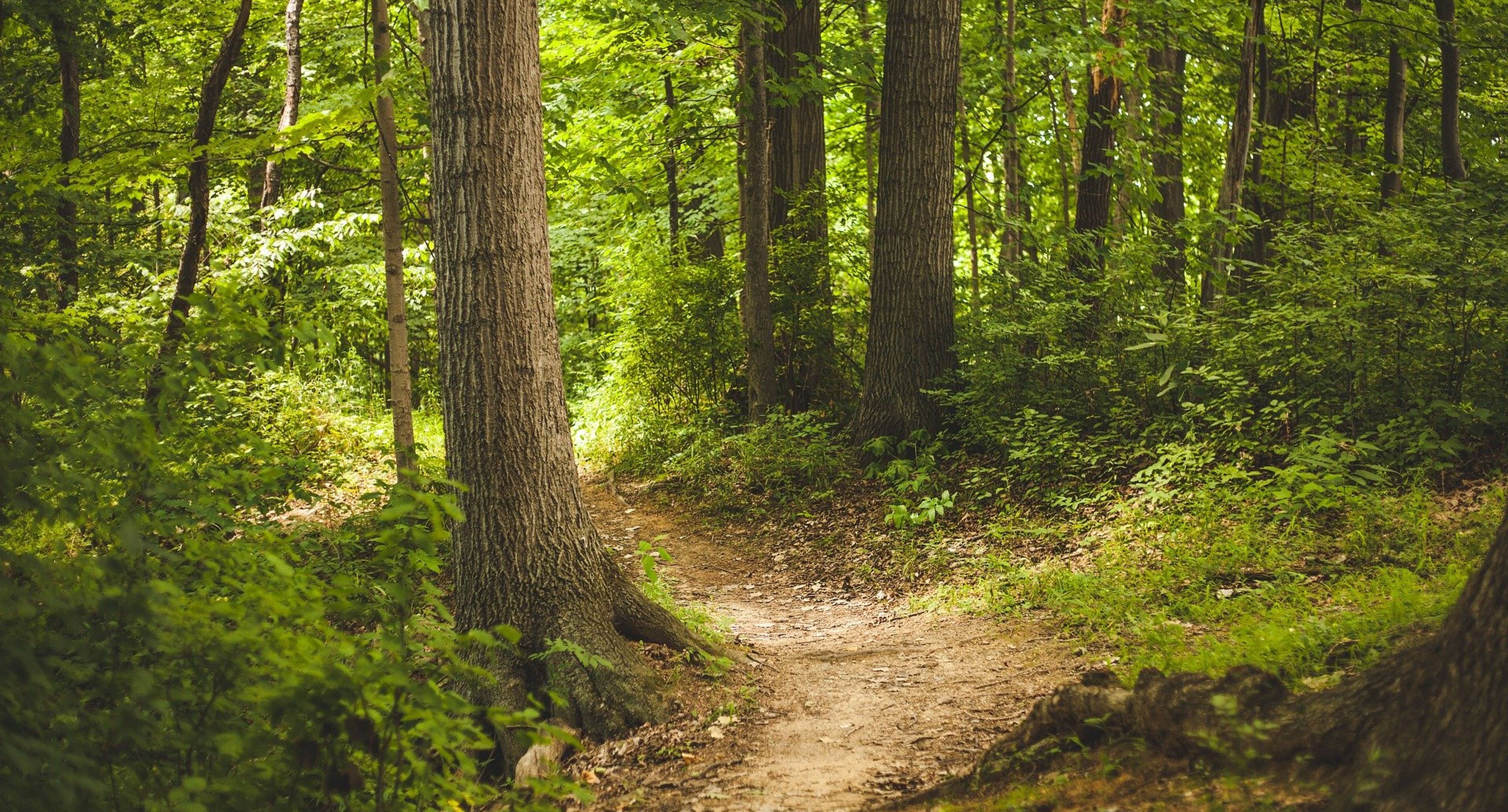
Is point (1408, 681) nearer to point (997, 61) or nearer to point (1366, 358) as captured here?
point (1366, 358)

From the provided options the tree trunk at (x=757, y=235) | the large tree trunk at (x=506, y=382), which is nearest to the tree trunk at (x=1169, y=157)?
the tree trunk at (x=757, y=235)

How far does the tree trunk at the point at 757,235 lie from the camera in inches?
411

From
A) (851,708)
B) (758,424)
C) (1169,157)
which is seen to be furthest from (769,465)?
(1169,157)

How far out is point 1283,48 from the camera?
1199 centimetres

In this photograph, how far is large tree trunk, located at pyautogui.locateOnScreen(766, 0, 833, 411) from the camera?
11891 millimetres

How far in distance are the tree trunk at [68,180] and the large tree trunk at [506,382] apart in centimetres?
685

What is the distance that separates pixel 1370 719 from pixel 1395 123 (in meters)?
10.5

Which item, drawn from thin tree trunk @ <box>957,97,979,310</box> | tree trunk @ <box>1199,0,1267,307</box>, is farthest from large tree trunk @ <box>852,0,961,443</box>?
tree trunk @ <box>1199,0,1267,307</box>

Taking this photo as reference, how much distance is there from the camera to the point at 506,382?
16.2 feet

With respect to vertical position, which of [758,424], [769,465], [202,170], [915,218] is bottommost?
[769,465]

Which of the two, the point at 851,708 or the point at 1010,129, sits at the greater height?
the point at 1010,129

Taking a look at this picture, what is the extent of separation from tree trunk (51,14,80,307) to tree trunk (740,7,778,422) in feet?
23.5

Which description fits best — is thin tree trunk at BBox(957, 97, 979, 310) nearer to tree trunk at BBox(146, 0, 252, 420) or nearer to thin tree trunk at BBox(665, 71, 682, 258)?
Answer: thin tree trunk at BBox(665, 71, 682, 258)

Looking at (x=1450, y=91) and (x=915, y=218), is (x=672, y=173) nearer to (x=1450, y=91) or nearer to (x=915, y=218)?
(x=915, y=218)
